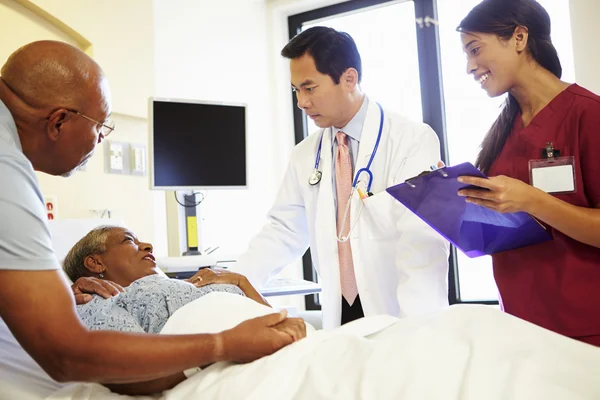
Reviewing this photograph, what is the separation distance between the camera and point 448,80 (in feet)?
13.3

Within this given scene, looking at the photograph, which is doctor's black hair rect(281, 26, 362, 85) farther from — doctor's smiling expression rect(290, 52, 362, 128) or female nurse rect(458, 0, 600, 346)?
female nurse rect(458, 0, 600, 346)

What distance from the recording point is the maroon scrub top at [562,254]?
152cm

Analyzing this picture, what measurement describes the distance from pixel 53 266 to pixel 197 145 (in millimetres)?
2017

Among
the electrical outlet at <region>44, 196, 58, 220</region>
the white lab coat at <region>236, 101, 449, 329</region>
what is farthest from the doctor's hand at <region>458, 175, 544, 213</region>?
the electrical outlet at <region>44, 196, 58, 220</region>

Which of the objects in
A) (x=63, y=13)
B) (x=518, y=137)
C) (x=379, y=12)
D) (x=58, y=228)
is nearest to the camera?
(x=518, y=137)

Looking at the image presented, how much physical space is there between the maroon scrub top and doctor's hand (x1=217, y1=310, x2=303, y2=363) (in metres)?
0.76

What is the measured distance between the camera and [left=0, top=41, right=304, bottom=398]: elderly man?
1.02 m

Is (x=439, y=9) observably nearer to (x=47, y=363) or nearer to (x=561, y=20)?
(x=561, y=20)

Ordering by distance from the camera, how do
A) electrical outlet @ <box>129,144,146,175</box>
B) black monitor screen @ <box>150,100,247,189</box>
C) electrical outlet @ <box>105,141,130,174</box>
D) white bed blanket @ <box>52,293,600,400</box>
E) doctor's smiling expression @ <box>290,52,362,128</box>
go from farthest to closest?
1. electrical outlet @ <box>129,144,146,175</box>
2. electrical outlet @ <box>105,141,130,174</box>
3. black monitor screen @ <box>150,100,247,189</box>
4. doctor's smiling expression @ <box>290,52,362,128</box>
5. white bed blanket @ <box>52,293,600,400</box>

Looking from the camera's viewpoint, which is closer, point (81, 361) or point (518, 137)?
point (81, 361)

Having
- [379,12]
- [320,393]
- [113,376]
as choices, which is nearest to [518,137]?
[320,393]

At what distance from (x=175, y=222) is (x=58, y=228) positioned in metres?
0.85

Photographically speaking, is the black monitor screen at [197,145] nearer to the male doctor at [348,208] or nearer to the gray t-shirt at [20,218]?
the male doctor at [348,208]

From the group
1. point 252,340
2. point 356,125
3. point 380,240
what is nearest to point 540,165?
point 380,240
